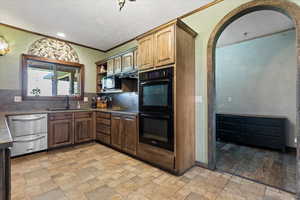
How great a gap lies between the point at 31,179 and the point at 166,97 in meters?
2.39

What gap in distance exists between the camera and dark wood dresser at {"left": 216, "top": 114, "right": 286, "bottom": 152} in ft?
10.5

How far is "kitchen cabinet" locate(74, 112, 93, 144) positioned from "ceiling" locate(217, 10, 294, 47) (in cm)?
410

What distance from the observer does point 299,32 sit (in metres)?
1.70

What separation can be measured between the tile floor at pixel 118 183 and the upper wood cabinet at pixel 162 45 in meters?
1.79

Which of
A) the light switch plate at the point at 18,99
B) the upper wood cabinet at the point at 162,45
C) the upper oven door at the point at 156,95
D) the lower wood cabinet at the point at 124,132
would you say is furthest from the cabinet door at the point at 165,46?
the light switch plate at the point at 18,99

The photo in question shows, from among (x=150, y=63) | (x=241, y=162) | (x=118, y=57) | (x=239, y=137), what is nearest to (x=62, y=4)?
(x=118, y=57)

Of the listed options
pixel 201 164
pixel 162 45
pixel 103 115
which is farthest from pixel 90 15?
pixel 201 164

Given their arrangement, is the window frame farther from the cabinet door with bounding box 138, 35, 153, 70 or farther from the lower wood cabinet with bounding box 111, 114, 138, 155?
the cabinet door with bounding box 138, 35, 153, 70

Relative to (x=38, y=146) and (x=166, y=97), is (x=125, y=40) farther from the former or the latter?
(x=38, y=146)

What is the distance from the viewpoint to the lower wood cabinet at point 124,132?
288cm

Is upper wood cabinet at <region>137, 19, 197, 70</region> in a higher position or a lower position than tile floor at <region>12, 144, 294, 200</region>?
higher

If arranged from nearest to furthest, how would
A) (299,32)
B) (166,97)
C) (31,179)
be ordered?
(299,32) < (31,179) < (166,97)

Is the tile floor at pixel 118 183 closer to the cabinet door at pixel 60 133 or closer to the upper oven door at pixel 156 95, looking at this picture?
the cabinet door at pixel 60 133

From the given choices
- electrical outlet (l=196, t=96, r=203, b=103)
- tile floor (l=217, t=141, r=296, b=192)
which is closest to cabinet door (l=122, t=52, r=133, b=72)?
electrical outlet (l=196, t=96, r=203, b=103)
